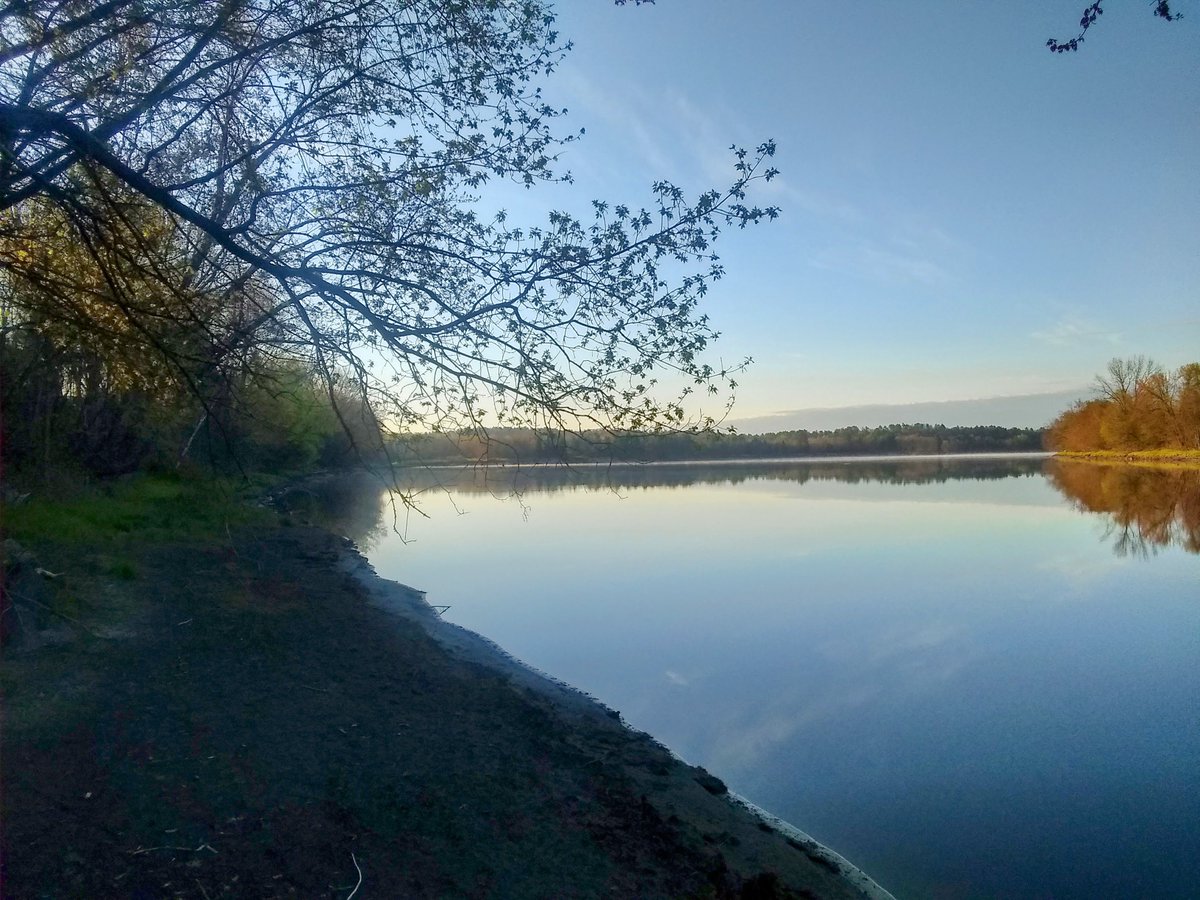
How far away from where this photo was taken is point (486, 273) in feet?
16.4

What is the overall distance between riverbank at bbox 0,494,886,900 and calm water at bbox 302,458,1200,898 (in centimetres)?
101

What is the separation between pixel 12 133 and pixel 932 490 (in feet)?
124

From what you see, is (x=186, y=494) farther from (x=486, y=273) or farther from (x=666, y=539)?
(x=486, y=273)

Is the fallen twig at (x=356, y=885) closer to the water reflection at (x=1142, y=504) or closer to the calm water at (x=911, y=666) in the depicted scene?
the calm water at (x=911, y=666)

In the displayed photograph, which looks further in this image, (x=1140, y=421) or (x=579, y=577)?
(x=1140, y=421)

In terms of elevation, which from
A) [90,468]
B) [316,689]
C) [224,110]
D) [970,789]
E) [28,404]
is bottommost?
[970,789]

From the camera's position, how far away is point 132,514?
14.5m

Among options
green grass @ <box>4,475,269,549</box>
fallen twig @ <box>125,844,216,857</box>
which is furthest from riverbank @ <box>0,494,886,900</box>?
green grass @ <box>4,475,269,549</box>

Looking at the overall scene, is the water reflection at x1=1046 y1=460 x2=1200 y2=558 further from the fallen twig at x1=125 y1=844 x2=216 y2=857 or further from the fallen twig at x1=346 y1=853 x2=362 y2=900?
the fallen twig at x1=125 y1=844 x2=216 y2=857

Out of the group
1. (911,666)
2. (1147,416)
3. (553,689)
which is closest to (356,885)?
(553,689)

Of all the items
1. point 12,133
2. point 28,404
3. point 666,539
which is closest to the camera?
point 12,133

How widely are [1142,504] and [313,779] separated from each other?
29.2m

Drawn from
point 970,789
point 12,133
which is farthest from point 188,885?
point 970,789

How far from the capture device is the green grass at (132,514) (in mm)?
10508
